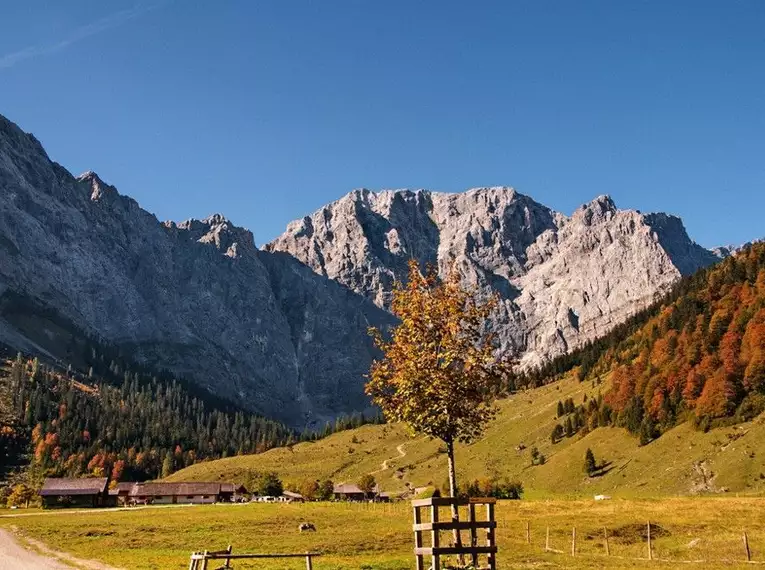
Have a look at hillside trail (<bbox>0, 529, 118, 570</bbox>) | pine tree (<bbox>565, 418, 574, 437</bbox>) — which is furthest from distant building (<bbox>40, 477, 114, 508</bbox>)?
pine tree (<bbox>565, 418, 574, 437</bbox>)

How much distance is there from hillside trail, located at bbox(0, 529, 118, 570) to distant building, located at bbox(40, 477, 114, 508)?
115484mm

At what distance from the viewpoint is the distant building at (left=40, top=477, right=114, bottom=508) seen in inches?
6309

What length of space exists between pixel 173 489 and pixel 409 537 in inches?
5468

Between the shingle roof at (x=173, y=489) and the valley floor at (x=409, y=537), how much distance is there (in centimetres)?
9923

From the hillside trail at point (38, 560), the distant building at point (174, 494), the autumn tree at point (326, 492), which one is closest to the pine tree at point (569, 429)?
the autumn tree at point (326, 492)

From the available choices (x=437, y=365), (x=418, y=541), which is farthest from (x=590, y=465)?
(x=418, y=541)

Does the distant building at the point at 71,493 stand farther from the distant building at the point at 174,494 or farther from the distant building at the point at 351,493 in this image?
the distant building at the point at 351,493

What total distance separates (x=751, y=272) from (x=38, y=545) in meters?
198

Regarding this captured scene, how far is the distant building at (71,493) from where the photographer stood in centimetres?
16025

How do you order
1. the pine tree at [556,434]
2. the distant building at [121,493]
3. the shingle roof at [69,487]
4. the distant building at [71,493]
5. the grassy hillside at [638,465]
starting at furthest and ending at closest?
the pine tree at [556,434] → the distant building at [121,493] → the shingle roof at [69,487] → the distant building at [71,493] → the grassy hillside at [638,465]

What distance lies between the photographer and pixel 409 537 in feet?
193

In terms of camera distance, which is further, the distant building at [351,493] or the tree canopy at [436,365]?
the distant building at [351,493]

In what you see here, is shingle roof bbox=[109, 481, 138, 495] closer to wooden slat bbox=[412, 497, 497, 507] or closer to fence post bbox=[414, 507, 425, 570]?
fence post bbox=[414, 507, 425, 570]

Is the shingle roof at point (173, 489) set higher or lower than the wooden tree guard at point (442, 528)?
lower
